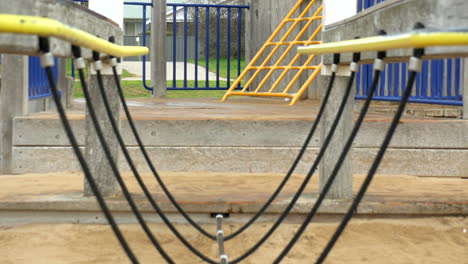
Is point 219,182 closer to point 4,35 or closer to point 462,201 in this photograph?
point 462,201

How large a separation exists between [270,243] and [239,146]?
1.73 m

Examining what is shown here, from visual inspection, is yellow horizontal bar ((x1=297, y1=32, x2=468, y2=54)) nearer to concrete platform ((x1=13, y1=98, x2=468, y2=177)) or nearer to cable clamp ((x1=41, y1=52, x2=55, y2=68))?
cable clamp ((x1=41, y1=52, x2=55, y2=68))

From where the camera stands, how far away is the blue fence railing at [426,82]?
20.5ft

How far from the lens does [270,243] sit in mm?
3775

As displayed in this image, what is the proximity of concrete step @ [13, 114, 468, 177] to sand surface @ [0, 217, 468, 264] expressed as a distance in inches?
53.0

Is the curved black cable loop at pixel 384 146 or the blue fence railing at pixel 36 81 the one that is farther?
the blue fence railing at pixel 36 81

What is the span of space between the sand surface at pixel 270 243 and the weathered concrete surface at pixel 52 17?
3.77 feet

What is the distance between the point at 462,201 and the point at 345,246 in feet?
3.02

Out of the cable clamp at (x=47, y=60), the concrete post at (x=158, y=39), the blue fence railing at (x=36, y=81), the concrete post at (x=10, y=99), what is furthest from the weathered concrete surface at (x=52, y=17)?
the concrete post at (x=158, y=39)

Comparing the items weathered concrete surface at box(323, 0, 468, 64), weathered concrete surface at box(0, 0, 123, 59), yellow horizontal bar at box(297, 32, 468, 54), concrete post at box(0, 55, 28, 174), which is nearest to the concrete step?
concrete post at box(0, 55, 28, 174)

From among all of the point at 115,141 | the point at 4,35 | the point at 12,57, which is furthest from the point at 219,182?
the point at 4,35

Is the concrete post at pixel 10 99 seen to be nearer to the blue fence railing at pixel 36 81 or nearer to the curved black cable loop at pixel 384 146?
the blue fence railing at pixel 36 81

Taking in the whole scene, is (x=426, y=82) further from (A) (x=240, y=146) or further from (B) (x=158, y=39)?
(B) (x=158, y=39)

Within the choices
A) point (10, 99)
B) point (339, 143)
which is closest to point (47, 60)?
point (339, 143)
